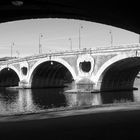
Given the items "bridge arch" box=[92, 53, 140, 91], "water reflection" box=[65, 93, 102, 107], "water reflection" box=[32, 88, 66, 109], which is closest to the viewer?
"water reflection" box=[32, 88, 66, 109]

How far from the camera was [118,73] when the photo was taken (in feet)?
165

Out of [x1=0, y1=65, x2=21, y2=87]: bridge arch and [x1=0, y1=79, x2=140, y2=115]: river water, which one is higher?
[x1=0, y1=65, x2=21, y2=87]: bridge arch

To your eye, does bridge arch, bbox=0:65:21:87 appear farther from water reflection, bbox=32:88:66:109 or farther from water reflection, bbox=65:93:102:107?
water reflection, bbox=65:93:102:107

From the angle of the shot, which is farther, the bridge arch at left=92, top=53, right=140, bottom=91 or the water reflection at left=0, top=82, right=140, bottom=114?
Result: the bridge arch at left=92, top=53, right=140, bottom=91

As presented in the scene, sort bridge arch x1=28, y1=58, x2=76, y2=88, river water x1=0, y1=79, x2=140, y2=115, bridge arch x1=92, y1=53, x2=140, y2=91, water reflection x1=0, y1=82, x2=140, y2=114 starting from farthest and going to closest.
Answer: bridge arch x1=28, y1=58, x2=76, y2=88 < bridge arch x1=92, y1=53, x2=140, y2=91 < water reflection x1=0, y1=82, x2=140, y2=114 < river water x1=0, y1=79, x2=140, y2=115

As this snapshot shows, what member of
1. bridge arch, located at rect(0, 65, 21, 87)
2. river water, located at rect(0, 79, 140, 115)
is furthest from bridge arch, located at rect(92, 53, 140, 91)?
bridge arch, located at rect(0, 65, 21, 87)

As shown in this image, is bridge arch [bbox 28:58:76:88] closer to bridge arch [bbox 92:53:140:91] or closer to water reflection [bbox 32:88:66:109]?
bridge arch [bbox 92:53:140:91]

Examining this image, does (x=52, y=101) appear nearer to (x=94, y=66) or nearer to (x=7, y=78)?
(x=94, y=66)

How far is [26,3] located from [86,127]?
11.9ft

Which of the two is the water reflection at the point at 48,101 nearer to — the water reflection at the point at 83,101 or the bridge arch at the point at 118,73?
the water reflection at the point at 83,101

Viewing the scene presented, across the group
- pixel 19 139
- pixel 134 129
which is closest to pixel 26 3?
pixel 19 139

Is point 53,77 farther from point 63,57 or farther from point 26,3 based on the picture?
point 26,3

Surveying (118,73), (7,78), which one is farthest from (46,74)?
(7,78)

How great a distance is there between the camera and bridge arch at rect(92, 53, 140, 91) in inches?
1754
